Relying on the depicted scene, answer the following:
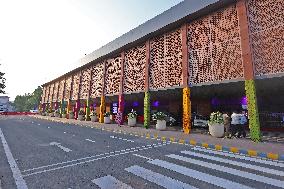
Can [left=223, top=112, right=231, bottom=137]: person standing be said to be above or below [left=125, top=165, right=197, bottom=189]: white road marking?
above

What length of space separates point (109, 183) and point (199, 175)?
265 cm

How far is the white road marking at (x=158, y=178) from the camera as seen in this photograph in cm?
539

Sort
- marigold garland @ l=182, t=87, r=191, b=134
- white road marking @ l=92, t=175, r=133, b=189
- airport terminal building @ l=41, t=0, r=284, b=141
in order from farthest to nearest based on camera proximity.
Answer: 1. marigold garland @ l=182, t=87, r=191, b=134
2. airport terminal building @ l=41, t=0, r=284, b=141
3. white road marking @ l=92, t=175, r=133, b=189

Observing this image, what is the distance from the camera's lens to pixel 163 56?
19.8 meters

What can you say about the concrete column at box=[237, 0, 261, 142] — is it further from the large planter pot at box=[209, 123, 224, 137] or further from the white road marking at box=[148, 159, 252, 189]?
the white road marking at box=[148, 159, 252, 189]

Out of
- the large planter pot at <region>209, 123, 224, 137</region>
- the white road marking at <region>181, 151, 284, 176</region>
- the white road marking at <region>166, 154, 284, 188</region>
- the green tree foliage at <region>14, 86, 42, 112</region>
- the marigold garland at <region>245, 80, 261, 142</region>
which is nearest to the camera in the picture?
the white road marking at <region>166, 154, 284, 188</region>

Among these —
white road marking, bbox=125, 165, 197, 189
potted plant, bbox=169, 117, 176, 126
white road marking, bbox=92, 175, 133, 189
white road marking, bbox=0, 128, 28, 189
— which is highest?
potted plant, bbox=169, 117, 176, 126

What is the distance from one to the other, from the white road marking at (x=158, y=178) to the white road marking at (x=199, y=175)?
2.38ft

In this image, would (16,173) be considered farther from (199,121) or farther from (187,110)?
(199,121)

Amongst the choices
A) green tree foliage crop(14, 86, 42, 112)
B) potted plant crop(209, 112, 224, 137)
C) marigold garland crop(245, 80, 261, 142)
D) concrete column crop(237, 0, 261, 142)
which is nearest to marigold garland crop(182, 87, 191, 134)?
potted plant crop(209, 112, 224, 137)

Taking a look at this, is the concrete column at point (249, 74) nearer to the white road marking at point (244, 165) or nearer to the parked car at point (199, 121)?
the white road marking at point (244, 165)

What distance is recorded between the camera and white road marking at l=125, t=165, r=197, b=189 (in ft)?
17.7

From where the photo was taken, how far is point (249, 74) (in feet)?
42.3

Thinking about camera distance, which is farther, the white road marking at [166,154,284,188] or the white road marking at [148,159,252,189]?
the white road marking at [166,154,284,188]
